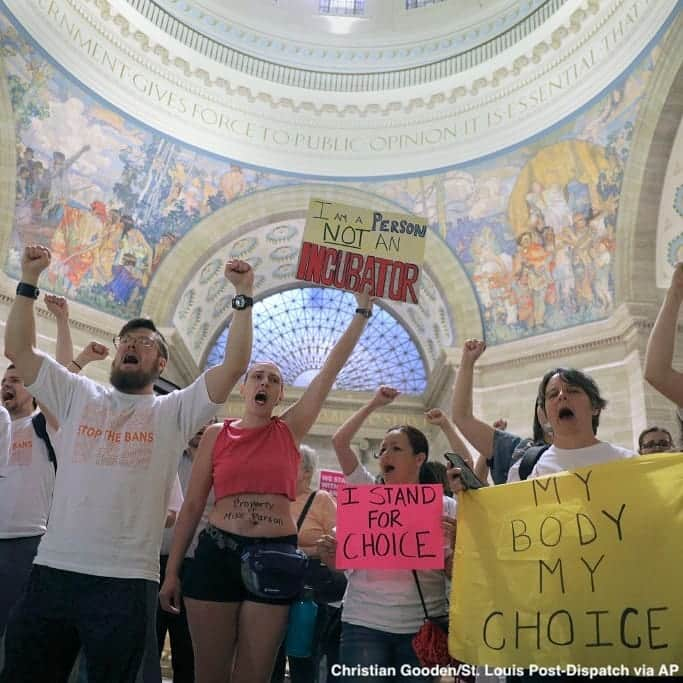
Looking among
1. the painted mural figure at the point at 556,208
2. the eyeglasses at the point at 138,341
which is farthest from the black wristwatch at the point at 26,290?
the painted mural figure at the point at 556,208

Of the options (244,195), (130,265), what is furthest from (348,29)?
(130,265)

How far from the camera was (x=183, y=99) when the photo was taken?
46.3 ft

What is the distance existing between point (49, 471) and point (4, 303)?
8.54 meters

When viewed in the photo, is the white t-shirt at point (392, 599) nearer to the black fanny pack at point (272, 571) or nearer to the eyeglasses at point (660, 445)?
the black fanny pack at point (272, 571)

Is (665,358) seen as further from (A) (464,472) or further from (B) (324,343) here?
(B) (324,343)

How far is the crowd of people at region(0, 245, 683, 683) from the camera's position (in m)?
2.41

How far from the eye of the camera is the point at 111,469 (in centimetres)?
260

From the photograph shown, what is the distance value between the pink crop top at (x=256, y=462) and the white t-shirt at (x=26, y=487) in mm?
1484

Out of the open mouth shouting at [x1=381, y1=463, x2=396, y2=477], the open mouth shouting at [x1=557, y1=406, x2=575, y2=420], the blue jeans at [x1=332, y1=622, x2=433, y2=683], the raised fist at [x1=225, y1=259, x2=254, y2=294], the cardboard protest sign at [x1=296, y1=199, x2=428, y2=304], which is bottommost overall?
the blue jeans at [x1=332, y1=622, x2=433, y2=683]

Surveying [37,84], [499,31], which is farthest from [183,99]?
[499,31]

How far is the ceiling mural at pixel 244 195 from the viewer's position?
39.9ft

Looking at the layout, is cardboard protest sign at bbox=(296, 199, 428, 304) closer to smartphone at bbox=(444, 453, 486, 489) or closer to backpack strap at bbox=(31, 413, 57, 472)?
smartphone at bbox=(444, 453, 486, 489)

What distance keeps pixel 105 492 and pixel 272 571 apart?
72cm
